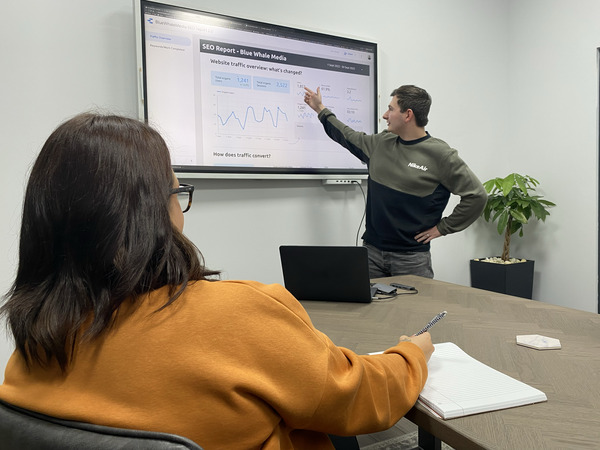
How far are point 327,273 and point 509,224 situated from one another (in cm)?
249

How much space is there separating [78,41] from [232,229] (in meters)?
1.28

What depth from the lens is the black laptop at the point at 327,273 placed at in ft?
5.48

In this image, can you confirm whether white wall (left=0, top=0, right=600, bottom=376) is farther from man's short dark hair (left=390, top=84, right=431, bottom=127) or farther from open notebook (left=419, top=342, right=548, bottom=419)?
open notebook (left=419, top=342, right=548, bottom=419)

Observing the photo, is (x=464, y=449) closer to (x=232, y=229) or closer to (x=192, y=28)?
(x=232, y=229)

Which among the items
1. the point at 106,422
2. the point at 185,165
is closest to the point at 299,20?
the point at 185,165

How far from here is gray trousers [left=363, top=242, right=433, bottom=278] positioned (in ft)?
8.51

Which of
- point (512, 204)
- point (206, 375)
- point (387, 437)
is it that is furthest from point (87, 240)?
point (512, 204)

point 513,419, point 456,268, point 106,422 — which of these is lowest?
point 456,268

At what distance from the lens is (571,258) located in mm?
3678

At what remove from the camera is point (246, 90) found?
279cm

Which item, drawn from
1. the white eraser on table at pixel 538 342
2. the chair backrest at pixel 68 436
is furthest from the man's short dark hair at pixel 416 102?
the chair backrest at pixel 68 436

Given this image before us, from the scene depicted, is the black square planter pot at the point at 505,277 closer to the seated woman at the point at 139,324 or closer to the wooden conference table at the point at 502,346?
the wooden conference table at the point at 502,346

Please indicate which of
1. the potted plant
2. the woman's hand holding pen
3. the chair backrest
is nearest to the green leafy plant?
the potted plant

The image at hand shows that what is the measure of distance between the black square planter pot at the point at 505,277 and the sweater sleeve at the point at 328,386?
117 inches
